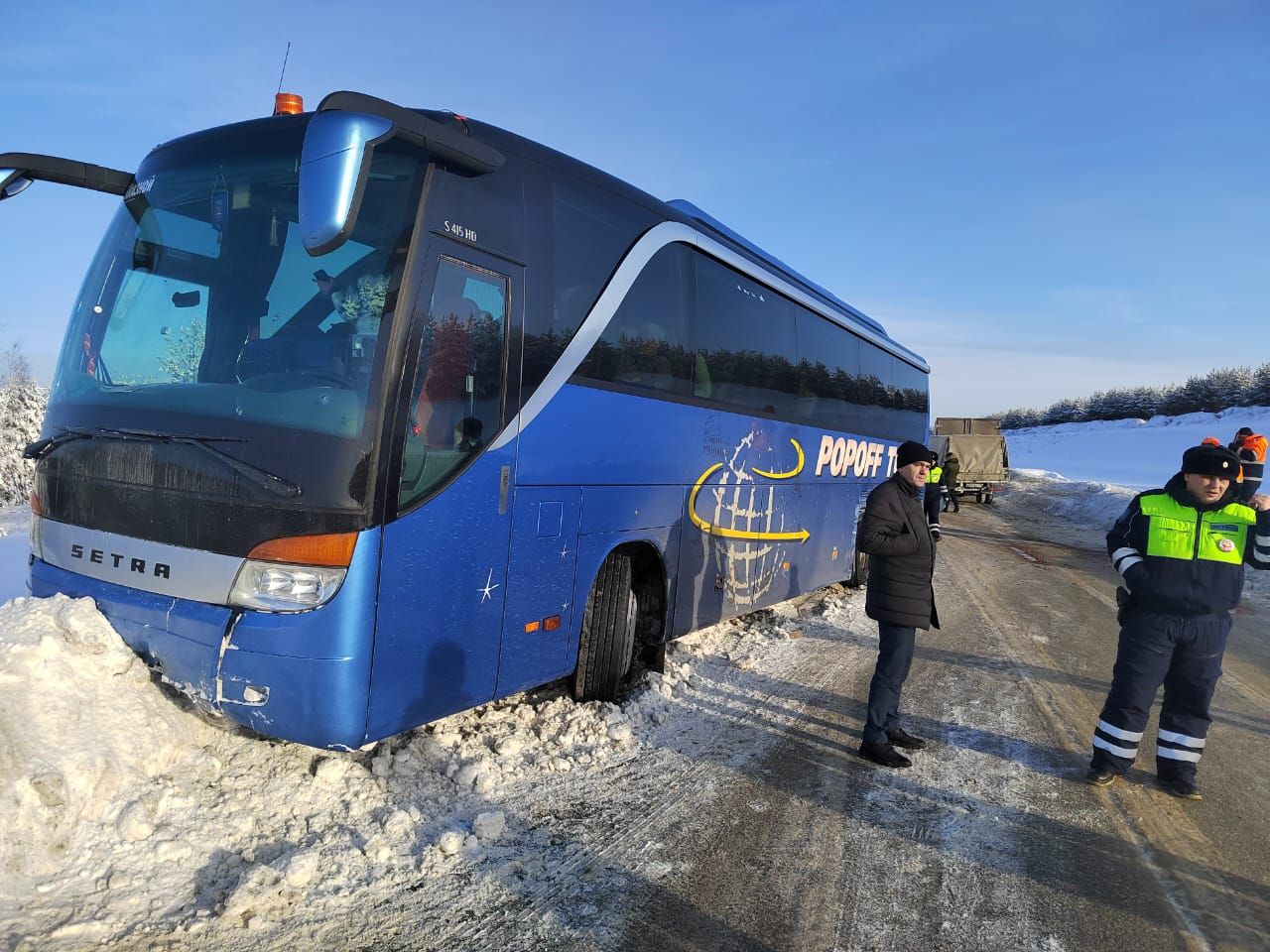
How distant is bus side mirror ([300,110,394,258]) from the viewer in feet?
9.46

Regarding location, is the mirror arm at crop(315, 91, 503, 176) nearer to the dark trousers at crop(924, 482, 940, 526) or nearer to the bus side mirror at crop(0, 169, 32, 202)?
the bus side mirror at crop(0, 169, 32, 202)

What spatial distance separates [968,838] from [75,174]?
19.1 feet

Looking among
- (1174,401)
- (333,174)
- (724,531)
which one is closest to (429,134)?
(333,174)

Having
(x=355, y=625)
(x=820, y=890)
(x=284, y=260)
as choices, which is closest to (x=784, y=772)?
(x=820, y=890)

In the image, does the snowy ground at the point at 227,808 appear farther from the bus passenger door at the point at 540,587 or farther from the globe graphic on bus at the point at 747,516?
the globe graphic on bus at the point at 747,516

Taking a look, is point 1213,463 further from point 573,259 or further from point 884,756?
point 573,259

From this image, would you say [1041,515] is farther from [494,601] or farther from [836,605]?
[494,601]

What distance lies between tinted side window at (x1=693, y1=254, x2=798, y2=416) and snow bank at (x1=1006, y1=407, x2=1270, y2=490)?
35.9m

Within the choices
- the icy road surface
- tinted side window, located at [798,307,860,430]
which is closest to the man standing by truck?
tinted side window, located at [798,307,860,430]

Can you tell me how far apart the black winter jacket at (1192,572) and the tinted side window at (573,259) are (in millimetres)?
3328

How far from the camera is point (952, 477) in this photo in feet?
88.9

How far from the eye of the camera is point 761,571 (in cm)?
748

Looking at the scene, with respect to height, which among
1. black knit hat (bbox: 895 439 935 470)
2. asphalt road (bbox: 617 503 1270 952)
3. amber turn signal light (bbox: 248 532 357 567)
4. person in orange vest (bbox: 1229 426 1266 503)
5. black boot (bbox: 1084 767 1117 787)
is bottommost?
asphalt road (bbox: 617 503 1270 952)

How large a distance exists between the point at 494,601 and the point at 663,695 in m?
2.12
